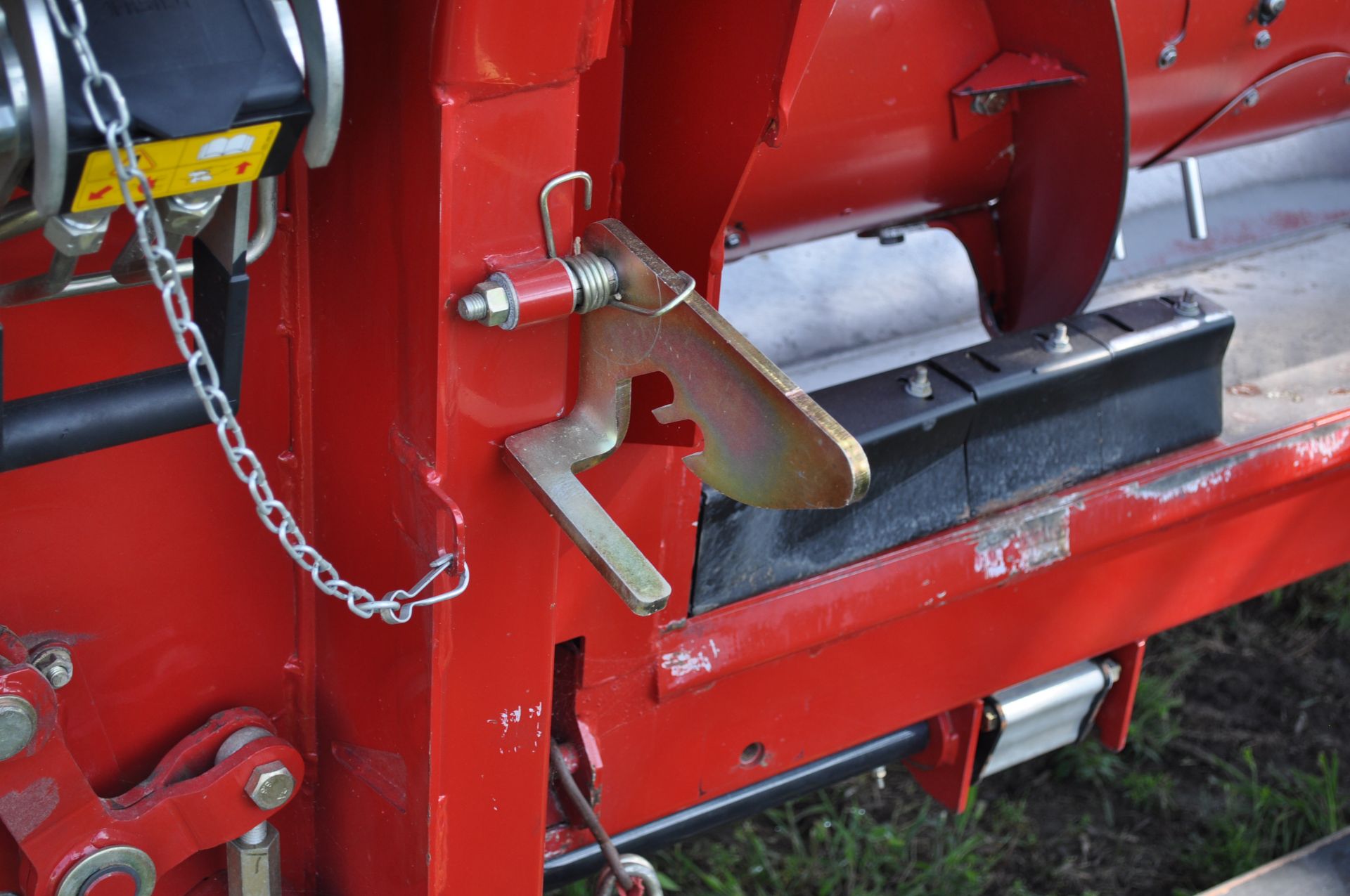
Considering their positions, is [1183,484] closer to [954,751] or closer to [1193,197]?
[954,751]

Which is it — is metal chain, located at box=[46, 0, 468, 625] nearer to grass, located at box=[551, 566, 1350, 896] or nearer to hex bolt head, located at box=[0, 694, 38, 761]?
hex bolt head, located at box=[0, 694, 38, 761]

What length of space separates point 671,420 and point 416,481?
0.19 metres

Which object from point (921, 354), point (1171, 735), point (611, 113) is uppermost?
point (611, 113)

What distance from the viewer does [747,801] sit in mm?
1630

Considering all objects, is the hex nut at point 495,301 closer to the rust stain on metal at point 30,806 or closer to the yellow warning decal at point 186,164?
the yellow warning decal at point 186,164

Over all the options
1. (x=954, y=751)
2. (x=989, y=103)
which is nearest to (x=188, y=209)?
(x=989, y=103)

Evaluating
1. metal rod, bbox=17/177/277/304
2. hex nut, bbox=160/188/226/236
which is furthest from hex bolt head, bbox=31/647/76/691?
hex nut, bbox=160/188/226/236

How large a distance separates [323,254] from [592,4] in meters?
0.28

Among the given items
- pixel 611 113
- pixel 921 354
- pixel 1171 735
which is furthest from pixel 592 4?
pixel 1171 735

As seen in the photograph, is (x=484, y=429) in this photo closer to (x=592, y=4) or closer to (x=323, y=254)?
(x=323, y=254)

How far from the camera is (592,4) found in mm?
859

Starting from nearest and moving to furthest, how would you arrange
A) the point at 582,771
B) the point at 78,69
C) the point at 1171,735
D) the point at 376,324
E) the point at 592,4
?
the point at 78,69 → the point at 592,4 → the point at 376,324 → the point at 582,771 → the point at 1171,735

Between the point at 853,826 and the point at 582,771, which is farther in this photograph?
the point at 853,826

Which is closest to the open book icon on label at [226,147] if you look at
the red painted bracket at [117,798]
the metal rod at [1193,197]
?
the red painted bracket at [117,798]
